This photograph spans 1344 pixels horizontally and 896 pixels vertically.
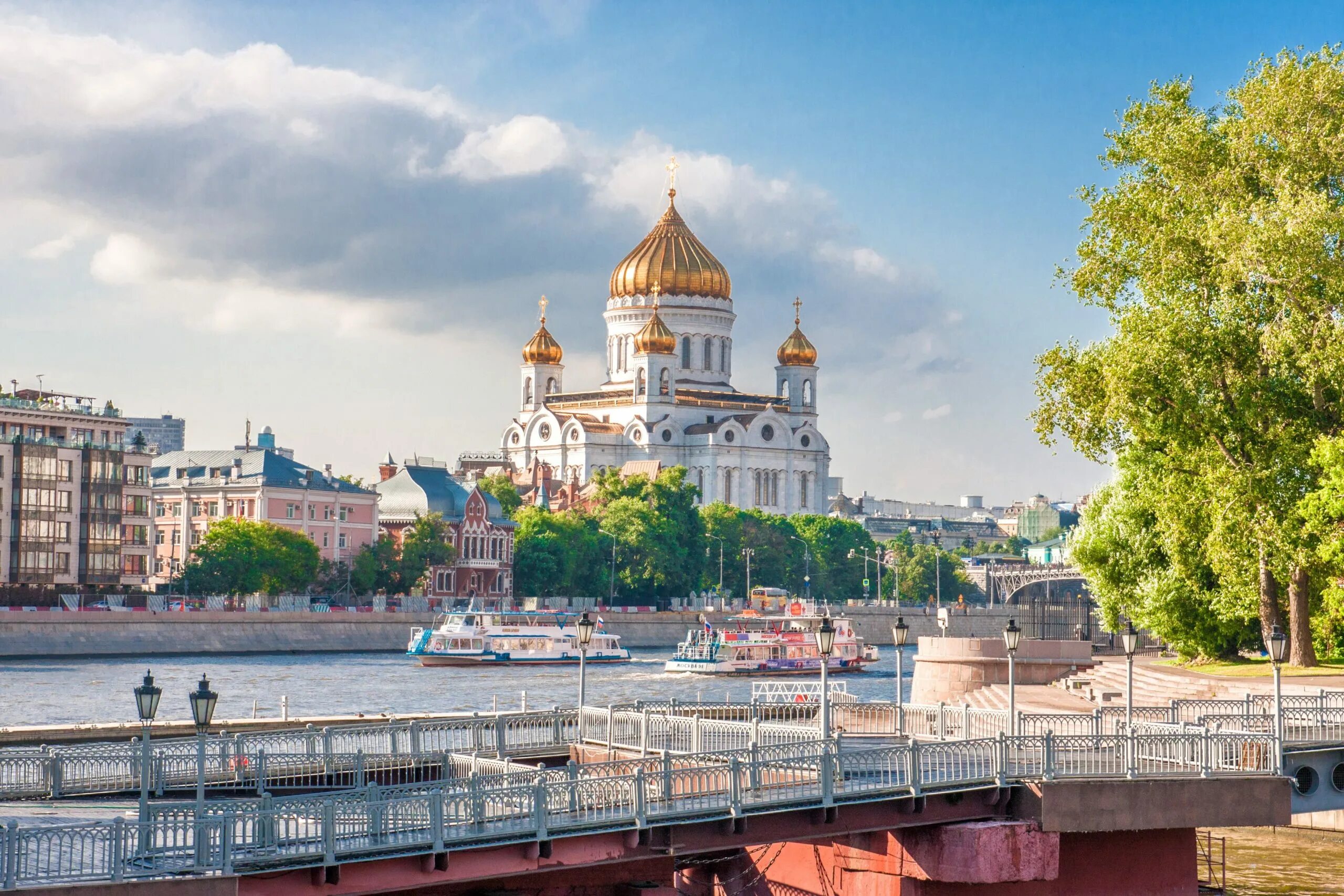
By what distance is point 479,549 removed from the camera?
12812cm

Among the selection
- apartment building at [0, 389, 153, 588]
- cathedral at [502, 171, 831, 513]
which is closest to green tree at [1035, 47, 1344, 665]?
apartment building at [0, 389, 153, 588]

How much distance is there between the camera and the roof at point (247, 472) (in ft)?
395

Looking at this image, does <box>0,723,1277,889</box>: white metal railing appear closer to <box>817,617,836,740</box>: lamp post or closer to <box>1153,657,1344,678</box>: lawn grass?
<box>817,617,836,740</box>: lamp post

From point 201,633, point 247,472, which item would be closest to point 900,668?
point 201,633

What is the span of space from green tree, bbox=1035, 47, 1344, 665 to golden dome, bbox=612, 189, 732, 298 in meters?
130

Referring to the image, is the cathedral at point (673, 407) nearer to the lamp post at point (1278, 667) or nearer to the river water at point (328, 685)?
the river water at point (328, 685)

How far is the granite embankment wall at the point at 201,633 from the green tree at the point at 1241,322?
2260 inches

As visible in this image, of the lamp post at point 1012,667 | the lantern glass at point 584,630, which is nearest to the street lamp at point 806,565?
the lantern glass at point 584,630

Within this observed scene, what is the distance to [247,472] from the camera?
398 feet

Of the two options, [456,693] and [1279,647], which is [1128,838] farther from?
[456,693]

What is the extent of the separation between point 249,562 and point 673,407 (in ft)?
231

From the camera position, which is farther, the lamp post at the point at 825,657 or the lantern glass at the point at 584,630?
the lantern glass at the point at 584,630

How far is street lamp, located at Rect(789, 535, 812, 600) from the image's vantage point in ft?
484

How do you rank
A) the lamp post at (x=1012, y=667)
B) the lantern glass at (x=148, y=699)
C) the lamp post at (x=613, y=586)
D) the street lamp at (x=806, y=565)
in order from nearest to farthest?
the lantern glass at (x=148, y=699)
the lamp post at (x=1012, y=667)
the lamp post at (x=613, y=586)
the street lamp at (x=806, y=565)
